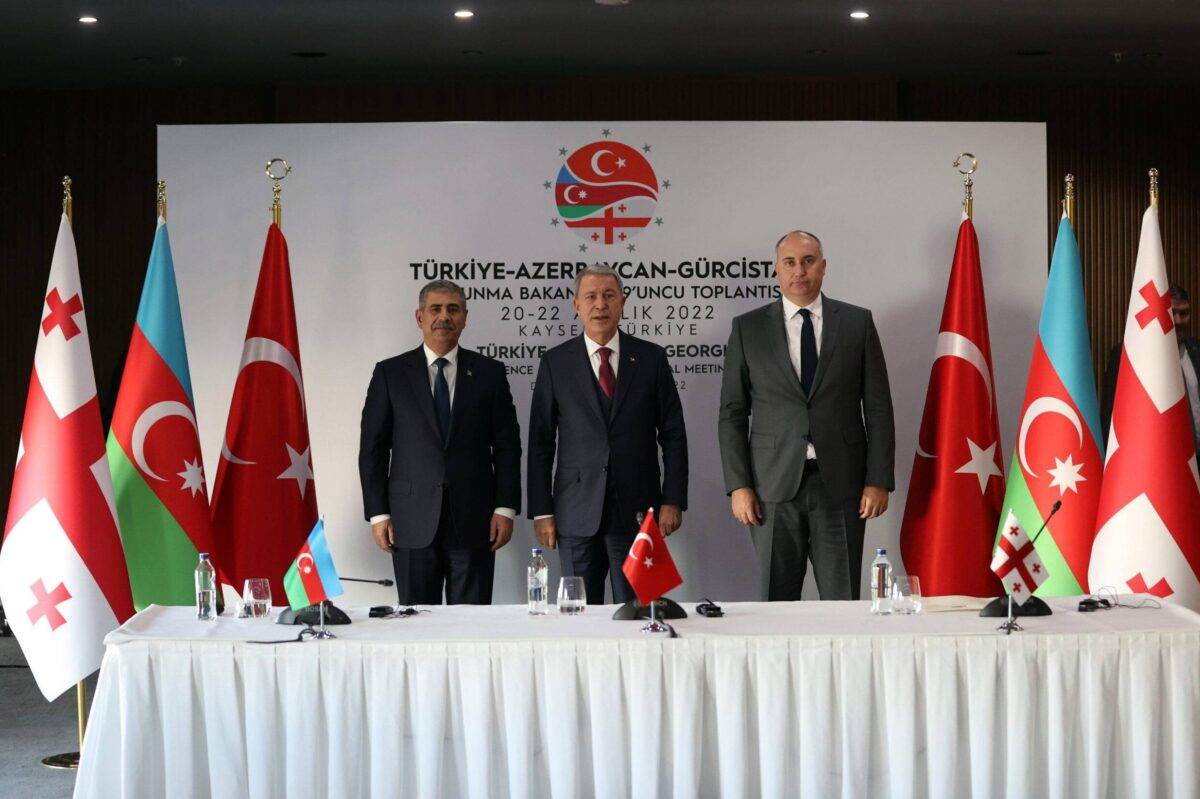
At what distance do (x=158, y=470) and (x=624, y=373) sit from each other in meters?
1.73

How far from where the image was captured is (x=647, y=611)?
365 cm

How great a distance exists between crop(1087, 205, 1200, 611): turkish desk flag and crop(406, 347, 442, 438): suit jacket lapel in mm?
2407

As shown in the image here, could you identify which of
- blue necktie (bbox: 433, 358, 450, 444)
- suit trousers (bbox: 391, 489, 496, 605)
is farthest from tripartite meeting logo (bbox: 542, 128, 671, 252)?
suit trousers (bbox: 391, 489, 496, 605)

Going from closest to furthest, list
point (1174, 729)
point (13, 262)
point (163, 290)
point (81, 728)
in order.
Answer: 1. point (1174, 729)
2. point (81, 728)
3. point (163, 290)
4. point (13, 262)

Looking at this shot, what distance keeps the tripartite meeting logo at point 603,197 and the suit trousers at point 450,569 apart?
1.36 metres

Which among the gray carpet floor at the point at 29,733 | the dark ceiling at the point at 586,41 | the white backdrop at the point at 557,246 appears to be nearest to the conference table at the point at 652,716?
the gray carpet floor at the point at 29,733

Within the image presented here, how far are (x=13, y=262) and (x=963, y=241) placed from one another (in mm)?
5244

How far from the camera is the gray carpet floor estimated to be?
180 inches

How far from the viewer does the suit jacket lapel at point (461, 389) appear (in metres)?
5.23

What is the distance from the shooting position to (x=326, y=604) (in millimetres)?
3631

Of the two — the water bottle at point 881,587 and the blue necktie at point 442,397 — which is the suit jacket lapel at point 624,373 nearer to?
the blue necktie at point 442,397

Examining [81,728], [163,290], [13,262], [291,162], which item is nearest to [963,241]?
[291,162]

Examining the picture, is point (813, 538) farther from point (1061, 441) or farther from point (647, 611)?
point (647, 611)

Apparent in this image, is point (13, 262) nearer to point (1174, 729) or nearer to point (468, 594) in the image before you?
point (468, 594)
